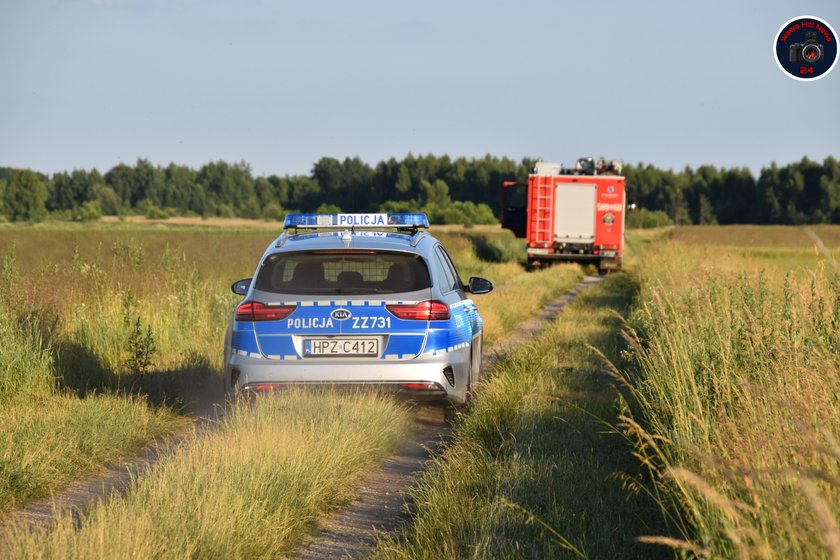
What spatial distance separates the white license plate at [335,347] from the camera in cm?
750

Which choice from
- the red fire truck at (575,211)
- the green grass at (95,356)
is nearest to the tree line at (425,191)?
the red fire truck at (575,211)

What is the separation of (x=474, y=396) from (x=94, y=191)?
433 ft

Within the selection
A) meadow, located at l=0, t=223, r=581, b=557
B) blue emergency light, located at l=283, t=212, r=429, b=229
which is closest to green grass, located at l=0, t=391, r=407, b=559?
meadow, located at l=0, t=223, r=581, b=557

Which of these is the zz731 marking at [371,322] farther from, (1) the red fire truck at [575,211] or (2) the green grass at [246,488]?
(1) the red fire truck at [575,211]

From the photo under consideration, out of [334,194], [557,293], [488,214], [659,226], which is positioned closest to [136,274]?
[557,293]

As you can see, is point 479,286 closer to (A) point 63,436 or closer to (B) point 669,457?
(A) point 63,436

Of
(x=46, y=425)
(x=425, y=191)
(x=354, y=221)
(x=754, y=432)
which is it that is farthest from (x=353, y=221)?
(x=425, y=191)

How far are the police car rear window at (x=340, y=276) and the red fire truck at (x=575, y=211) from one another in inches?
981

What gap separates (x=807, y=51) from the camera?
43.3 feet

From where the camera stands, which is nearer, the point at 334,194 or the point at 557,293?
the point at 557,293

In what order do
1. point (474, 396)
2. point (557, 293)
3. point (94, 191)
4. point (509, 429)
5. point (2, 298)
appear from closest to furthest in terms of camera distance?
point (509, 429) < point (474, 396) < point (2, 298) < point (557, 293) < point (94, 191)

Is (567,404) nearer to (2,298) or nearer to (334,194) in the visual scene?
(2,298)

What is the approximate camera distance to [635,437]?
6691mm

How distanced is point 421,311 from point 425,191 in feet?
361
